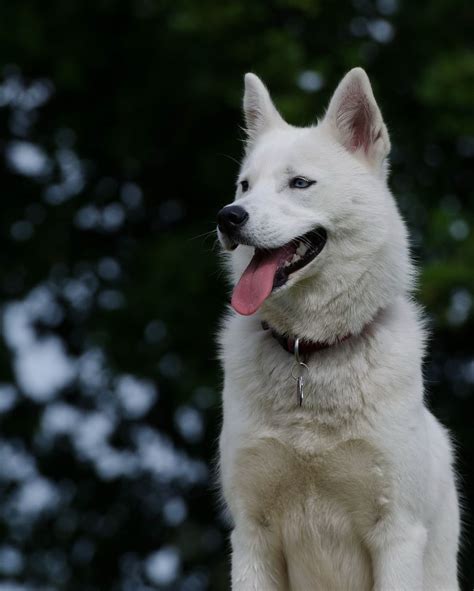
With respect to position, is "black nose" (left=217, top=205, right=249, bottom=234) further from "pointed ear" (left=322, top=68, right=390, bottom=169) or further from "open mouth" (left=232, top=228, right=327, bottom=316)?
"pointed ear" (left=322, top=68, right=390, bottom=169)

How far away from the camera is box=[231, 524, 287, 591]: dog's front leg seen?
536 centimetres

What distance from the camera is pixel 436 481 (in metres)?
5.56

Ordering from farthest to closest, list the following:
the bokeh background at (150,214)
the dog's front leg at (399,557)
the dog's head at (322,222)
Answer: the bokeh background at (150,214) < the dog's head at (322,222) < the dog's front leg at (399,557)

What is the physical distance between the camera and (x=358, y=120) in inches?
223

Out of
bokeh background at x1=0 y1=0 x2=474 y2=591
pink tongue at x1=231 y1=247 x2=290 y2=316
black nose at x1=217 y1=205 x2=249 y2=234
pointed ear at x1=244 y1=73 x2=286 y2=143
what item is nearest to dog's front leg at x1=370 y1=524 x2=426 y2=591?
pink tongue at x1=231 y1=247 x2=290 y2=316

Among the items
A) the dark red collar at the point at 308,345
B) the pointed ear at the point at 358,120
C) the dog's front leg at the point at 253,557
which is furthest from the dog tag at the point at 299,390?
the pointed ear at the point at 358,120

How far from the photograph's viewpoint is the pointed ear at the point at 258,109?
5.99 meters

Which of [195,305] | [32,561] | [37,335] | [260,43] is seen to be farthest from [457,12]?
[32,561]

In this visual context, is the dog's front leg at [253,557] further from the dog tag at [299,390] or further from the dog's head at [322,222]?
the dog's head at [322,222]

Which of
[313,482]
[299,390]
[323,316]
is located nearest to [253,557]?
[313,482]

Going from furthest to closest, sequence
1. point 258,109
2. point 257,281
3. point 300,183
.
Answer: point 258,109, point 300,183, point 257,281

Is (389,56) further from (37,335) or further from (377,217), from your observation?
(377,217)

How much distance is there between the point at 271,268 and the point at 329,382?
1.80ft

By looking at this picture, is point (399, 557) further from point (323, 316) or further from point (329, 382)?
point (323, 316)
